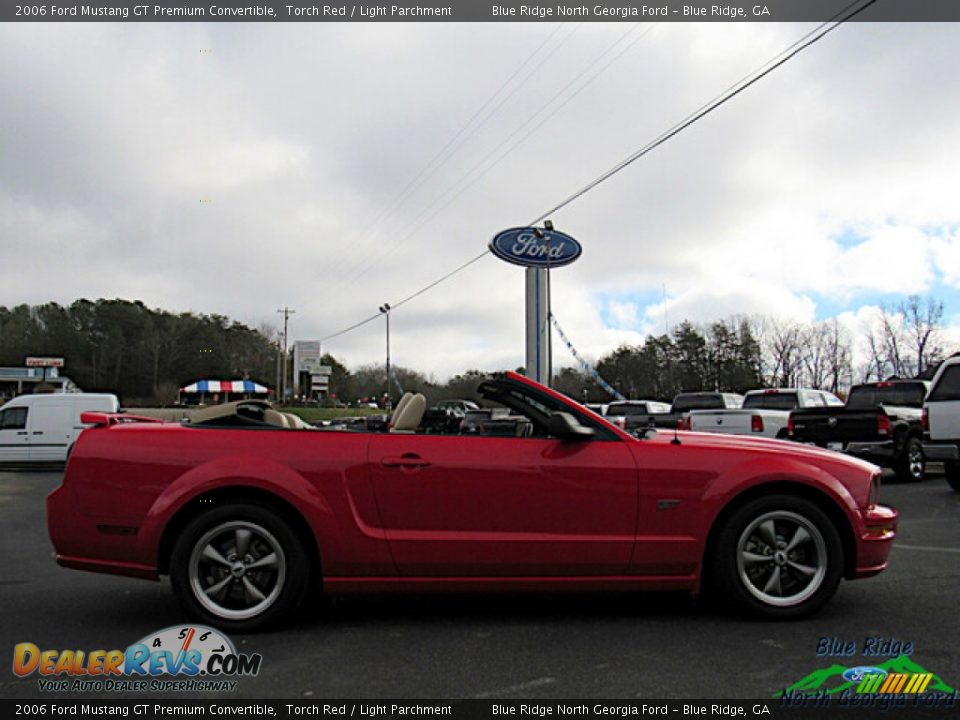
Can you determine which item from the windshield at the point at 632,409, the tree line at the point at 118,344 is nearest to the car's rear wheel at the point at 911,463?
the windshield at the point at 632,409

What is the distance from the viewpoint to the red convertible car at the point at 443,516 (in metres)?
4.17

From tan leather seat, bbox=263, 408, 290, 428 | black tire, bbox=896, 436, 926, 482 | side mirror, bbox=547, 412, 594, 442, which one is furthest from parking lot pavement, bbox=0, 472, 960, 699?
black tire, bbox=896, 436, 926, 482

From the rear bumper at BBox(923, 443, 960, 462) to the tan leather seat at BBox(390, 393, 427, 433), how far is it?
904 cm

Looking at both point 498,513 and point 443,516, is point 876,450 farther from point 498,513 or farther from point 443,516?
point 443,516

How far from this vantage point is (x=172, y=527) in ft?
14.0

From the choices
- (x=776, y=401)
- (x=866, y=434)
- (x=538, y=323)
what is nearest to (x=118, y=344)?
(x=538, y=323)

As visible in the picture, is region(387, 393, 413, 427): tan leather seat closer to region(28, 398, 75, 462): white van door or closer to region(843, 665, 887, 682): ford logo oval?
region(843, 665, 887, 682): ford logo oval

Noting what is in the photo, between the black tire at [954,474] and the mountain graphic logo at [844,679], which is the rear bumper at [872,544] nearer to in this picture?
the mountain graphic logo at [844,679]

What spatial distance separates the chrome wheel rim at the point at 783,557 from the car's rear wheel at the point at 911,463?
32.9 ft

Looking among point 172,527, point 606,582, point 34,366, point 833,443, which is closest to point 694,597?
point 606,582

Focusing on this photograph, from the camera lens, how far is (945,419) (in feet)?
35.6

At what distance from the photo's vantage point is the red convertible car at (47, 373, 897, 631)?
164 inches

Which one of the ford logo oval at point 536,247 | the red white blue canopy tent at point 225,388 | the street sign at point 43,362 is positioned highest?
the ford logo oval at point 536,247

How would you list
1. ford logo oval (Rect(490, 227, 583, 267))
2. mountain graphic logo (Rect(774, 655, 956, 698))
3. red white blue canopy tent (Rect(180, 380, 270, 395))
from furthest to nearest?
red white blue canopy tent (Rect(180, 380, 270, 395)) < ford logo oval (Rect(490, 227, 583, 267)) < mountain graphic logo (Rect(774, 655, 956, 698))
